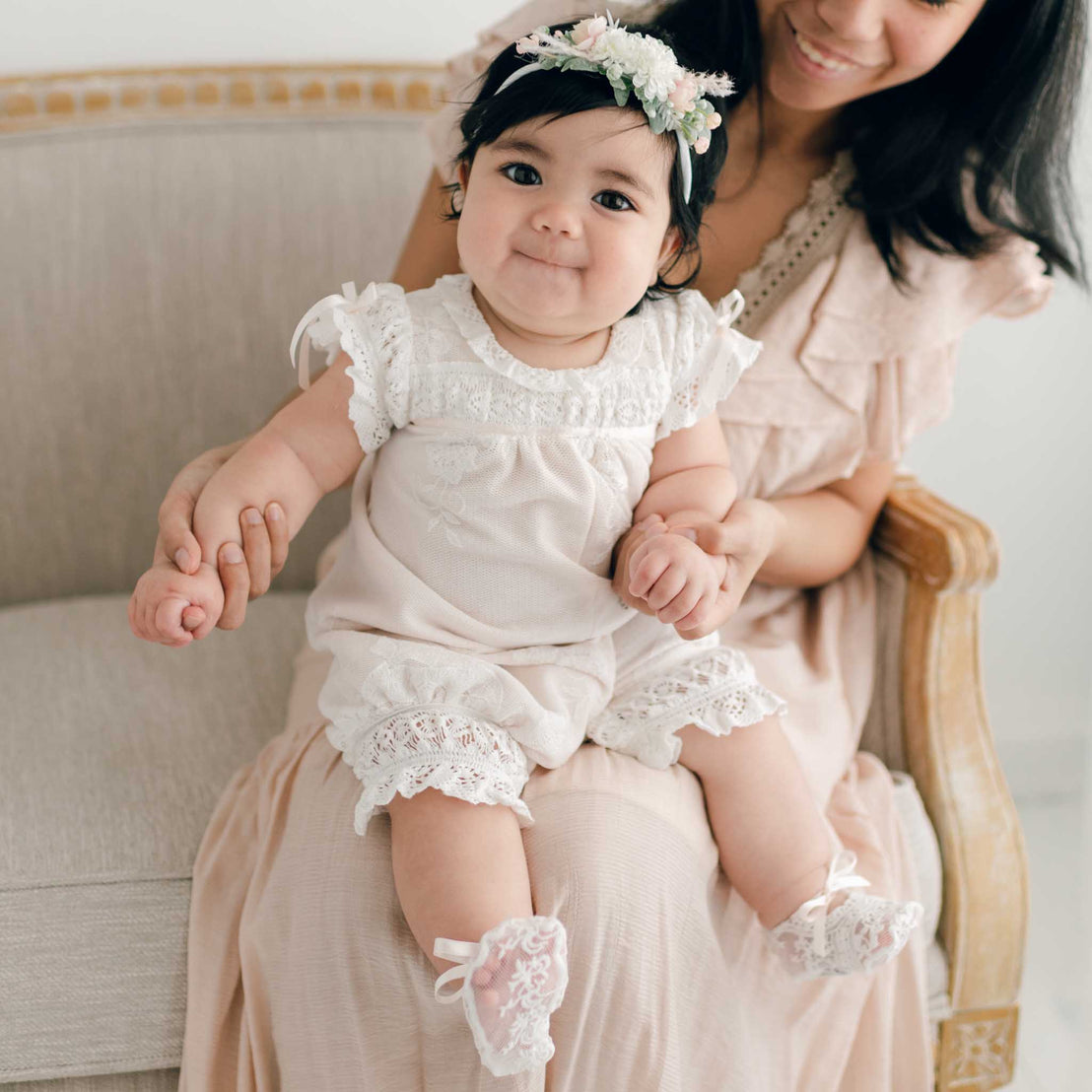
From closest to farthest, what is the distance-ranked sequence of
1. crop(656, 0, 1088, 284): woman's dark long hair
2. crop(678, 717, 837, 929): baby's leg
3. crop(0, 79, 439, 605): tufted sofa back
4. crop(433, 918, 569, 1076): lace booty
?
crop(433, 918, 569, 1076): lace booty
crop(678, 717, 837, 929): baby's leg
crop(656, 0, 1088, 284): woman's dark long hair
crop(0, 79, 439, 605): tufted sofa back

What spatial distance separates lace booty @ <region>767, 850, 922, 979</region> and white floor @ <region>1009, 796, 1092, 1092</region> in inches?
29.6

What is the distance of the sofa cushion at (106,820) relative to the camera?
3.55 ft

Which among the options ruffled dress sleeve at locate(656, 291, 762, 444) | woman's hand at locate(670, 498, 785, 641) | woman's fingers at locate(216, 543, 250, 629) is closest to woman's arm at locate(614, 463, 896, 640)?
woman's hand at locate(670, 498, 785, 641)

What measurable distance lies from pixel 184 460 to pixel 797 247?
0.87 m

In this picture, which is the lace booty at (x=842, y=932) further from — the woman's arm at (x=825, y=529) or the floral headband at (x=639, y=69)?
the floral headband at (x=639, y=69)

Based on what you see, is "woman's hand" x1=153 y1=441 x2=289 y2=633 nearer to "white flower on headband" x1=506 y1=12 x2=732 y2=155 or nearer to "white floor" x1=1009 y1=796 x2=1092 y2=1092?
"white flower on headband" x1=506 y1=12 x2=732 y2=155

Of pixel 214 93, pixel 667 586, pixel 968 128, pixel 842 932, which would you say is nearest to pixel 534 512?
pixel 667 586

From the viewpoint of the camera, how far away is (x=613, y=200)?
1.00 meters

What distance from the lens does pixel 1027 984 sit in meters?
1.83

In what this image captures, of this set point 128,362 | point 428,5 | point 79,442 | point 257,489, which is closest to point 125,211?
point 128,362

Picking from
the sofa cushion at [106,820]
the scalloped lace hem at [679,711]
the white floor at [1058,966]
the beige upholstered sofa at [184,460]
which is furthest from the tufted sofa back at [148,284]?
the white floor at [1058,966]

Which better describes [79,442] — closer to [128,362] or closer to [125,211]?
[128,362]

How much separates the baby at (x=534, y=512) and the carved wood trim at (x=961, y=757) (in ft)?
0.84

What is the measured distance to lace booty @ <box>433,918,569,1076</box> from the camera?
2.89 ft
